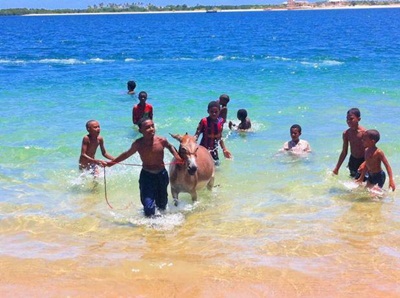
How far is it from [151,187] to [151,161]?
361mm

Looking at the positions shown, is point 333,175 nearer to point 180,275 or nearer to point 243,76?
point 180,275

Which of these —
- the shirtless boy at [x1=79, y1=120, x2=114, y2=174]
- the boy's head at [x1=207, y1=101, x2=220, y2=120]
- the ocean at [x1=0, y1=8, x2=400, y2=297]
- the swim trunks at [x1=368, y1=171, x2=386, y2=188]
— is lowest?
the ocean at [x1=0, y1=8, x2=400, y2=297]

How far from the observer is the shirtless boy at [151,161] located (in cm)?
724

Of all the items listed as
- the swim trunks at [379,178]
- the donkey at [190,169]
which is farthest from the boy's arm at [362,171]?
the donkey at [190,169]

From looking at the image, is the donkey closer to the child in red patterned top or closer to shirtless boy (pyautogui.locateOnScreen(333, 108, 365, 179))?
the child in red patterned top

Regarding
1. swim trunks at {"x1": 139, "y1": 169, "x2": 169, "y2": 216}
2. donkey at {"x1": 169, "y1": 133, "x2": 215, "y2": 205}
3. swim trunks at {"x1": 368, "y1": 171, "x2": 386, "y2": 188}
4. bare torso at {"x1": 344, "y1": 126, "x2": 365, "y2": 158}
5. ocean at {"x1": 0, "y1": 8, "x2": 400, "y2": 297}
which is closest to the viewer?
ocean at {"x1": 0, "y1": 8, "x2": 400, "y2": 297}

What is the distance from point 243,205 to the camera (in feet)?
27.8

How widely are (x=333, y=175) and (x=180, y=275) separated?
467 centimetres

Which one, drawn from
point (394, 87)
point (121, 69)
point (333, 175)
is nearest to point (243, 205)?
point (333, 175)

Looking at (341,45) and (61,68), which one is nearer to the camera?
(61,68)

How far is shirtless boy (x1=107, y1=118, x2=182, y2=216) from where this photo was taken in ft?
23.7

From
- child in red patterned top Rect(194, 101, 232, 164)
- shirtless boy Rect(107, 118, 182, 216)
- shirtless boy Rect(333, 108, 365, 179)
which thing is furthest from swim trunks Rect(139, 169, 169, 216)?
shirtless boy Rect(333, 108, 365, 179)

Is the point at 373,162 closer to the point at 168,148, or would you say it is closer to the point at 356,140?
the point at 356,140

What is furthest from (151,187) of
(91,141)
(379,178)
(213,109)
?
(379,178)
